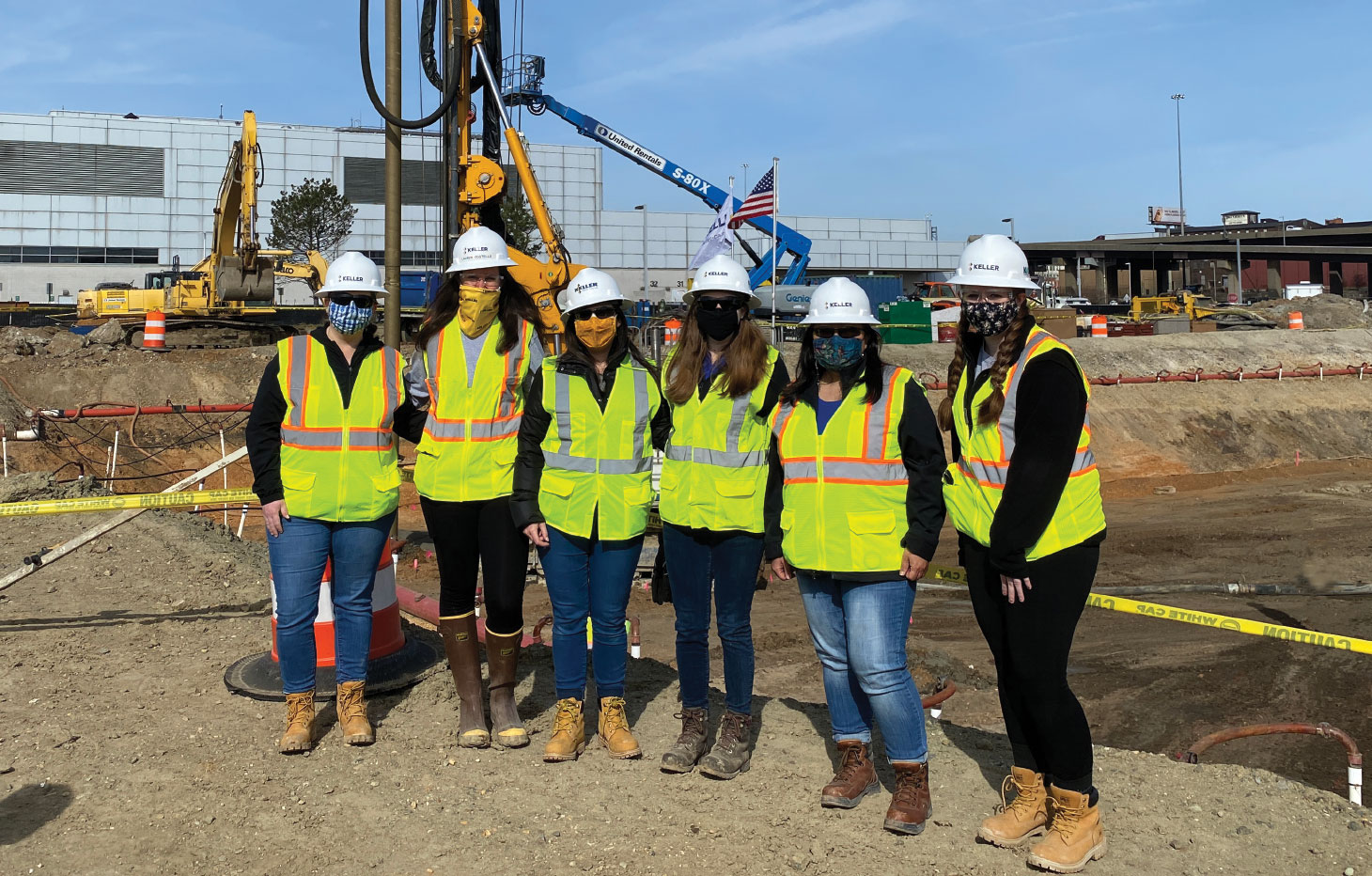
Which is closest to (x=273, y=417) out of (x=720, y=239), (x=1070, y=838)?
(x=1070, y=838)

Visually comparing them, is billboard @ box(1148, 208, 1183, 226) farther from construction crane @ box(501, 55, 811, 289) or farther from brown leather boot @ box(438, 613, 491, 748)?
brown leather boot @ box(438, 613, 491, 748)

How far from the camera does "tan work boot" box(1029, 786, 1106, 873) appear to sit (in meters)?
3.93

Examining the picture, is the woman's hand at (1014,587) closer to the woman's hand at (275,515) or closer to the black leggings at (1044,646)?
the black leggings at (1044,646)

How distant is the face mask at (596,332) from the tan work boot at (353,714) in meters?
1.93

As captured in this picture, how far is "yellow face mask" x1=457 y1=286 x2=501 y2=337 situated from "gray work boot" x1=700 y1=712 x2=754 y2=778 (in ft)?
6.72

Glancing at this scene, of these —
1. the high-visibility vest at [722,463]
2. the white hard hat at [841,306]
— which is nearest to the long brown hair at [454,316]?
the high-visibility vest at [722,463]

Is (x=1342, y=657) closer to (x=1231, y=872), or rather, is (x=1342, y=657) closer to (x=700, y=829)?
(x=1231, y=872)

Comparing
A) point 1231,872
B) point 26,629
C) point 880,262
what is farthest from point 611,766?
point 880,262

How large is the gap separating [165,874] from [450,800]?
1.07m

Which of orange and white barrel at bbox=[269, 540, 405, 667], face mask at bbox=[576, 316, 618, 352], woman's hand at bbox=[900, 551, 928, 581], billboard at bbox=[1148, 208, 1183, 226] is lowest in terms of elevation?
orange and white barrel at bbox=[269, 540, 405, 667]

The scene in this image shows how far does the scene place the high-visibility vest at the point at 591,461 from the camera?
15.4 ft

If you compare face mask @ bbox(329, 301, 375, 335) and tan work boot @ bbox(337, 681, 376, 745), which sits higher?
face mask @ bbox(329, 301, 375, 335)

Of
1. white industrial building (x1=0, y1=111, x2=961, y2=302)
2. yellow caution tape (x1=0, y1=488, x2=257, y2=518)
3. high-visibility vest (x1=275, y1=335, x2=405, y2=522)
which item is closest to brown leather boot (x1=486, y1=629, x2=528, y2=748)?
high-visibility vest (x1=275, y1=335, x2=405, y2=522)

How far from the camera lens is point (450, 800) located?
454cm
